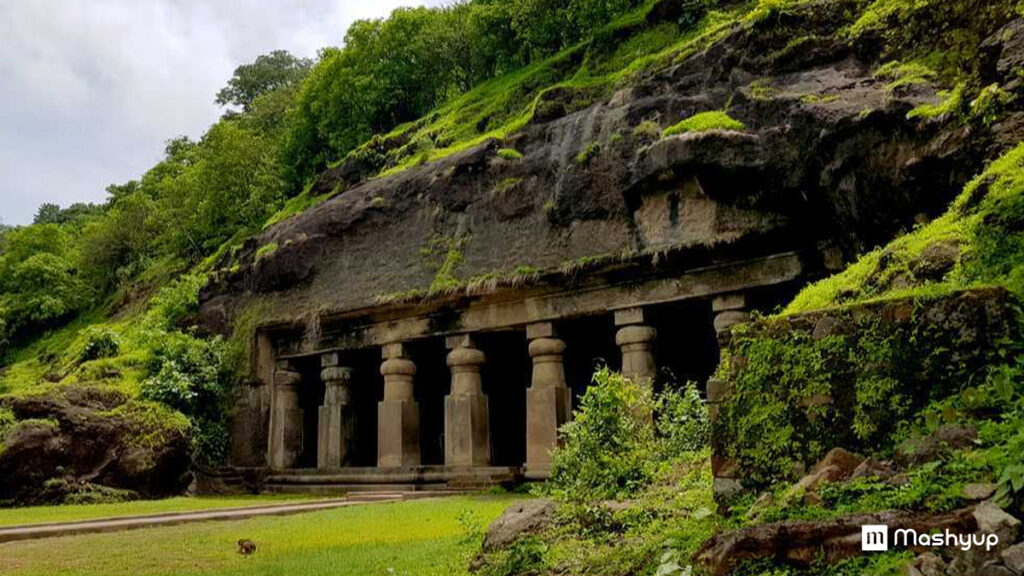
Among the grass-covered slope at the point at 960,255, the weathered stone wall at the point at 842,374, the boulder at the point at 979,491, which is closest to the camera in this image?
the boulder at the point at 979,491

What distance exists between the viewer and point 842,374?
5512 millimetres

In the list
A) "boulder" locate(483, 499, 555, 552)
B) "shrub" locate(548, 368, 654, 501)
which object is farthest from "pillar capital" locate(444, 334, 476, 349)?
"boulder" locate(483, 499, 555, 552)

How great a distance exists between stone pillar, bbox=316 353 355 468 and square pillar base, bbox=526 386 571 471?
5.43 metres

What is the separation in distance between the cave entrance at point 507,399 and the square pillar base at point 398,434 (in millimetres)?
1840

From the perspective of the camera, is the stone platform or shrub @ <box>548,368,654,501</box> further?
the stone platform

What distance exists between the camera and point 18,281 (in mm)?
42156

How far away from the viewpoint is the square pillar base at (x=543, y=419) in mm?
15789

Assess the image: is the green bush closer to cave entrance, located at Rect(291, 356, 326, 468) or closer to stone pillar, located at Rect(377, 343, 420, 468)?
cave entrance, located at Rect(291, 356, 326, 468)

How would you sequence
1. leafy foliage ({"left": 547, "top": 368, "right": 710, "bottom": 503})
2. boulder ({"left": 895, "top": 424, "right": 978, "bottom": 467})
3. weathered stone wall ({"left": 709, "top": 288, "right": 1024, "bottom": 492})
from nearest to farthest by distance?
boulder ({"left": 895, "top": 424, "right": 978, "bottom": 467}) < weathered stone wall ({"left": 709, "top": 288, "right": 1024, "bottom": 492}) < leafy foliage ({"left": 547, "top": 368, "right": 710, "bottom": 503})

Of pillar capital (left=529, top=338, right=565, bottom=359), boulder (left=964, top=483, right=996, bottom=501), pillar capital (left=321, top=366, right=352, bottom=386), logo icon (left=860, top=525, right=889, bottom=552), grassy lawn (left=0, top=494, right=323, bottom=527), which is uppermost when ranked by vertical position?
pillar capital (left=529, top=338, right=565, bottom=359)

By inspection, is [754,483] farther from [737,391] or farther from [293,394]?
[293,394]

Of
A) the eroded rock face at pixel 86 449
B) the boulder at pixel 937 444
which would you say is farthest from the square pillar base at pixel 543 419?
the boulder at pixel 937 444

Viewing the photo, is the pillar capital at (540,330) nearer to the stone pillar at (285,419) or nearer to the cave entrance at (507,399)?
the cave entrance at (507,399)

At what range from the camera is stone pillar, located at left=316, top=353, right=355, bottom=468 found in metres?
19.5
